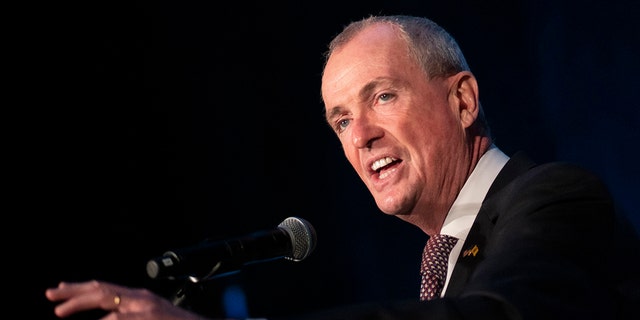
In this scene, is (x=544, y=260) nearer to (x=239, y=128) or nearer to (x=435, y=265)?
(x=435, y=265)

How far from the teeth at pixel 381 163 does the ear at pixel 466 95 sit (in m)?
0.34

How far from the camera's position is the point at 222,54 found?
463 cm

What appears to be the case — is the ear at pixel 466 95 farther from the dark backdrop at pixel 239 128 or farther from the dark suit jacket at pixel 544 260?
the dark backdrop at pixel 239 128

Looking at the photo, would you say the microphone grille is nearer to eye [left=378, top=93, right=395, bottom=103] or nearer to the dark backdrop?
eye [left=378, top=93, right=395, bottom=103]

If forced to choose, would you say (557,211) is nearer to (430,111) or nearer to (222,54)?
(430,111)

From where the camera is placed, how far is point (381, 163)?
8.83ft

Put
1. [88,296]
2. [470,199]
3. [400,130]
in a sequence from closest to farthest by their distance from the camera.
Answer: [88,296] < [470,199] < [400,130]

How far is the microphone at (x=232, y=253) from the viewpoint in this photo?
159 centimetres

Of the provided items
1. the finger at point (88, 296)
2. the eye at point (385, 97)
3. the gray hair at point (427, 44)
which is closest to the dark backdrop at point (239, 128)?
the gray hair at point (427, 44)

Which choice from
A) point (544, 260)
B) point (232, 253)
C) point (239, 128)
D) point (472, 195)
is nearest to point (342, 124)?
point (472, 195)

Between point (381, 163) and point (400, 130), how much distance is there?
14cm

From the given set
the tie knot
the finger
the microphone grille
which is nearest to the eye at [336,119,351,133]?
the tie knot

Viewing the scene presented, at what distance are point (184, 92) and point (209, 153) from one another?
0.39 meters

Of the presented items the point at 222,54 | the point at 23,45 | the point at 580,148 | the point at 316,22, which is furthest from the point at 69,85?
the point at 580,148
